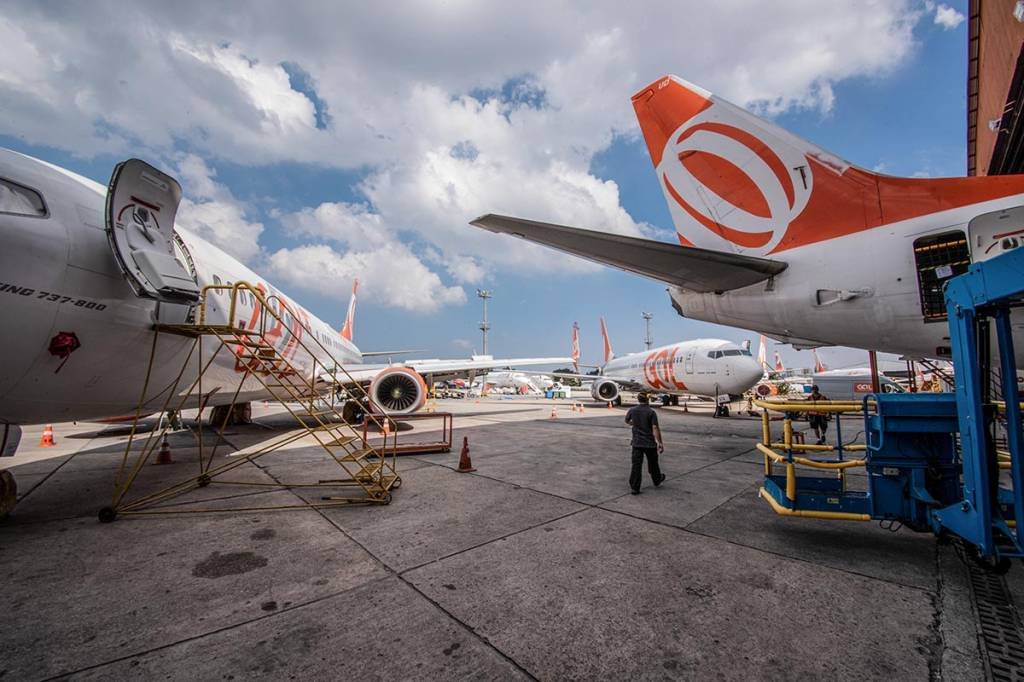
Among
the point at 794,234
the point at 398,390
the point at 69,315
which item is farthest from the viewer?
the point at 398,390

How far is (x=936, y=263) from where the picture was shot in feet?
18.2

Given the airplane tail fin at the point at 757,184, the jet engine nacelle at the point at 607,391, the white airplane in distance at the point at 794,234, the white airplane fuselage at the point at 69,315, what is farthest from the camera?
the jet engine nacelle at the point at 607,391

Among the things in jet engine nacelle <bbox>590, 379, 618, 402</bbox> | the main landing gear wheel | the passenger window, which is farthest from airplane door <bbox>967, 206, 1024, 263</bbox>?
jet engine nacelle <bbox>590, 379, 618, 402</bbox>

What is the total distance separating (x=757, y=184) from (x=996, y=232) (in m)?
3.41

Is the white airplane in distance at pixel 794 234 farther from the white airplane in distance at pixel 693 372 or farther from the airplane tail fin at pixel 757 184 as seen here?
the white airplane in distance at pixel 693 372

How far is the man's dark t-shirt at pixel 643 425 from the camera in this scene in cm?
A: 598

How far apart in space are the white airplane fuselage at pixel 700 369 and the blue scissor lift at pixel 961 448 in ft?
43.0

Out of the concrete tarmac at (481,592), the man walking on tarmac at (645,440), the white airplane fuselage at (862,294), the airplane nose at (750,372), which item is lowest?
the concrete tarmac at (481,592)

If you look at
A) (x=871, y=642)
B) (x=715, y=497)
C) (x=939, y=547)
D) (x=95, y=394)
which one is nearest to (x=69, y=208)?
(x=95, y=394)

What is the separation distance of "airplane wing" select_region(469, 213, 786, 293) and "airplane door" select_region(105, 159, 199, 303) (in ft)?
12.0

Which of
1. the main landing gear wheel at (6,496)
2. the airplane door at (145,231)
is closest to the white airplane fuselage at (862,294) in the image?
the airplane door at (145,231)

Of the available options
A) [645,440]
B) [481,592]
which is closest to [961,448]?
[645,440]

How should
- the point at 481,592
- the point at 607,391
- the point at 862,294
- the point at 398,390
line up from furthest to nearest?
the point at 607,391 < the point at 398,390 < the point at 862,294 < the point at 481,592

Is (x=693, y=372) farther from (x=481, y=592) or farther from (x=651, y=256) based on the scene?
Answer: (x=481, y=592)
